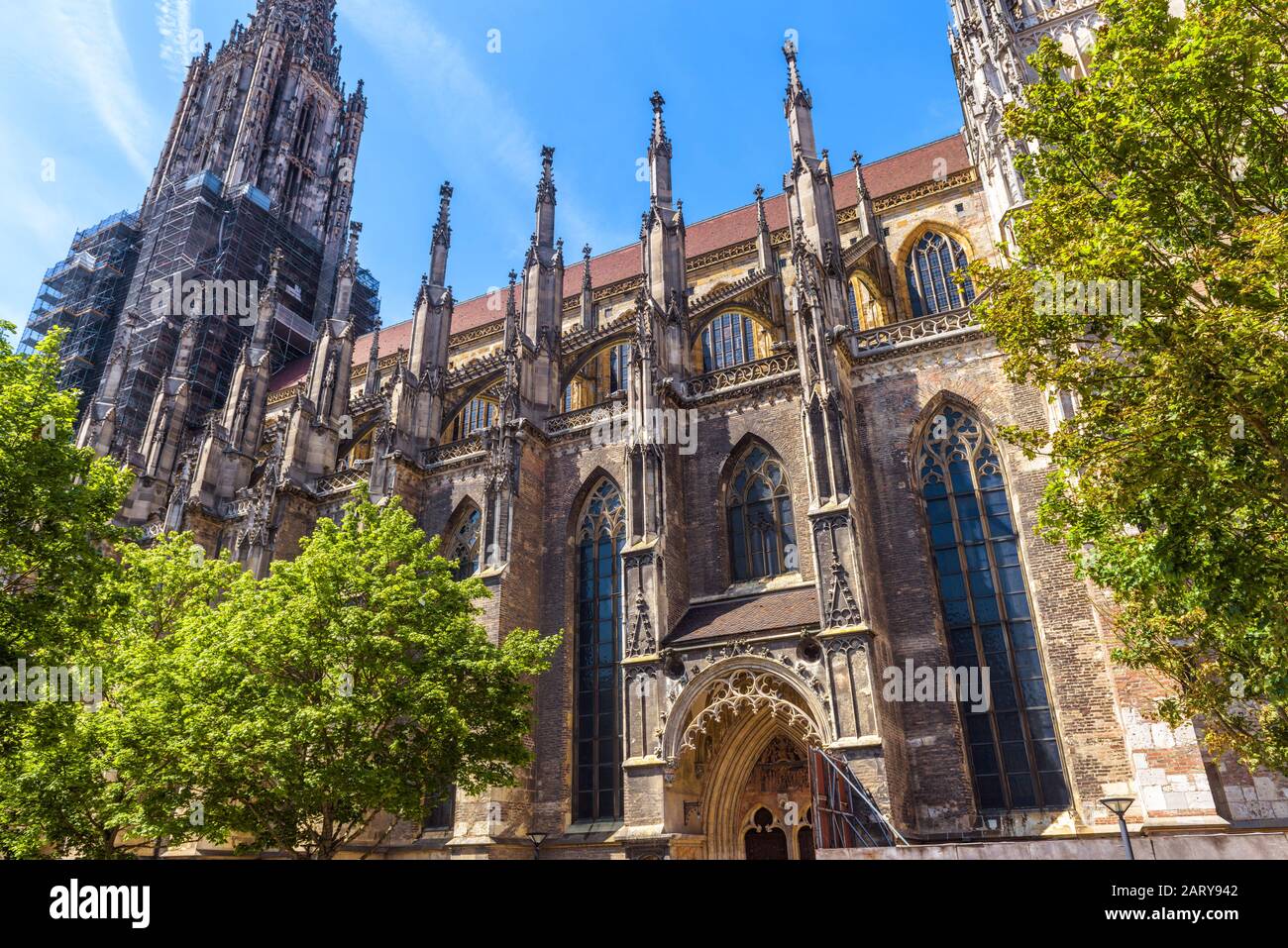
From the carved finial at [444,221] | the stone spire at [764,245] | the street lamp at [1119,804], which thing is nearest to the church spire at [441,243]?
the carved finial at [444,221]

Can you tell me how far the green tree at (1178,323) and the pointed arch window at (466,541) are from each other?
15434 millimetres

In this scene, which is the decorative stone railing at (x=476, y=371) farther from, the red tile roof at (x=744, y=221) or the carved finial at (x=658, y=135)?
the carved finial at (x=658, y=135)

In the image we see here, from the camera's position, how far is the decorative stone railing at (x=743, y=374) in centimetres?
1936

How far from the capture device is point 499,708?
1400 centimetres

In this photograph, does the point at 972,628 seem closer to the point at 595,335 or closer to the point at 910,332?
the point at 910,332

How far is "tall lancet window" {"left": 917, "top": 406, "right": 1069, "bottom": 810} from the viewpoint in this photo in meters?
14.1

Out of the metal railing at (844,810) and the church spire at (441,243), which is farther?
the church spire at (441,243)

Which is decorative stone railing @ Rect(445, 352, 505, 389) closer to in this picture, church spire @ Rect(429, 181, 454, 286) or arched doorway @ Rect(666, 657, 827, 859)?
church spire @ Rect(429, 181, 454, 286)

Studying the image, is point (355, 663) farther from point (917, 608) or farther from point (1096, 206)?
point (1096, 206)

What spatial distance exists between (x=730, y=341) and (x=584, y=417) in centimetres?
704

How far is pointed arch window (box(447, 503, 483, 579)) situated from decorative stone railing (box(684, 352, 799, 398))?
699 centimetres

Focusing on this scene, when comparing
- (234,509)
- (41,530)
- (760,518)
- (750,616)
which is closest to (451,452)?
(234,509)

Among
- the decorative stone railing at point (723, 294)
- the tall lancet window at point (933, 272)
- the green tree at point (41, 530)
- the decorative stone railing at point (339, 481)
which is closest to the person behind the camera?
the green tree at point (41, 530)
